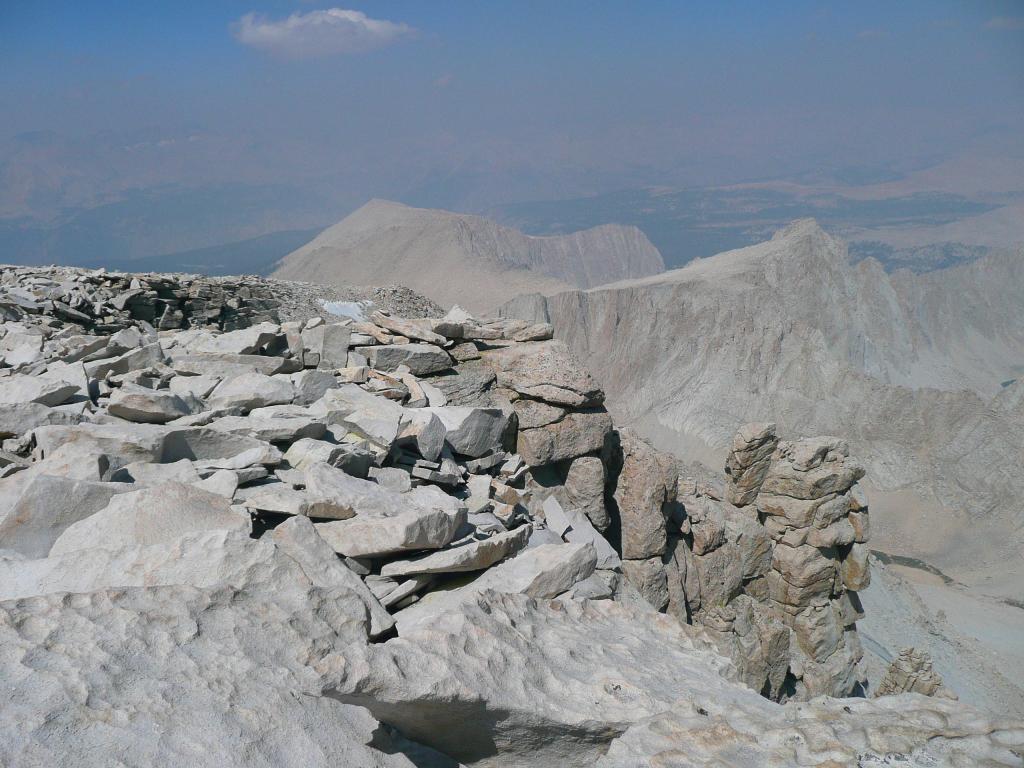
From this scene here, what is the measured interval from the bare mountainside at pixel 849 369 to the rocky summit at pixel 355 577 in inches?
1989

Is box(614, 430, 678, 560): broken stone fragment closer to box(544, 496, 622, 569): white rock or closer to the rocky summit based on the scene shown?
the rocky summit

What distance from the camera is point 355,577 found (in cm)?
407

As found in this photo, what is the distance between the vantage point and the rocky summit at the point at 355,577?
8.42ft

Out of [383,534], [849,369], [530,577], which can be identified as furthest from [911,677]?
[849,369]

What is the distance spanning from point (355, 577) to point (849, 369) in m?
84.6

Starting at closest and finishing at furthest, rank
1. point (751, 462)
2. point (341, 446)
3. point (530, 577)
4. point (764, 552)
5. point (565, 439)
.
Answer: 1. point (530, 577)
2. point (341, 446)
3. point (565, 439)
4. point (764, 552)
5. point (751, 462)

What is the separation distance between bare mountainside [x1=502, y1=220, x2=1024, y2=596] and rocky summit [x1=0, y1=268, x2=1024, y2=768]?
5051 cm

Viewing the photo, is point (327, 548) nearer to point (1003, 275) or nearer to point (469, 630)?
point (469, 630)

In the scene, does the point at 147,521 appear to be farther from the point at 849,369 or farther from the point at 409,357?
the point at 849,369

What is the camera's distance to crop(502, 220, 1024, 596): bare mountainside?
59.1m

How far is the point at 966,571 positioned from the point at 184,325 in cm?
5719

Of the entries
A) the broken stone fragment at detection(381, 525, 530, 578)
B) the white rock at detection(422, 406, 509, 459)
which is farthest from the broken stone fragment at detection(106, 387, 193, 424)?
the broken stone fragment at detection(381, 525, 530, 578)

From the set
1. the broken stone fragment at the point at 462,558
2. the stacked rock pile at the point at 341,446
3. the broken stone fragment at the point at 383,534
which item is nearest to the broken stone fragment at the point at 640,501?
the stacked rock pile at the point at 341,446

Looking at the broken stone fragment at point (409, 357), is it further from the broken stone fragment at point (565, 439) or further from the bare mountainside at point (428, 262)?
the bare mountainside at point (428, 262)
